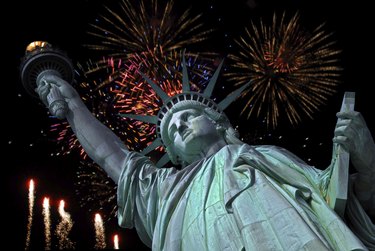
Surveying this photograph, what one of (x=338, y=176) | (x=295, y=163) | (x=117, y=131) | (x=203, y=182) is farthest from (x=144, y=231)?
(x=117, y=131)

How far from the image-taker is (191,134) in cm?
1171

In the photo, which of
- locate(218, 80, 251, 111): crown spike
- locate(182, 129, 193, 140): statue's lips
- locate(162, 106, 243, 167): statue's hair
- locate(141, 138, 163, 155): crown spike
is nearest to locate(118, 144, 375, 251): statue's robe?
locate(182, 129, 193, 140): statue's lips

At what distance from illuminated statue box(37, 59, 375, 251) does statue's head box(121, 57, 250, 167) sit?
0.6 inches

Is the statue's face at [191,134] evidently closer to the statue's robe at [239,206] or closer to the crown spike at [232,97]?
the statue's robe at [239,206]

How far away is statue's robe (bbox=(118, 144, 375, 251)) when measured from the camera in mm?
8953

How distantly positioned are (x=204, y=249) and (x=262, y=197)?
938 millimetres

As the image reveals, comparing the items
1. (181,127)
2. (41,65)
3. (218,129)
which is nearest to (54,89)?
(41,65)

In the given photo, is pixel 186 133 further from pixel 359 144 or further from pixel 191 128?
pixel 359 144

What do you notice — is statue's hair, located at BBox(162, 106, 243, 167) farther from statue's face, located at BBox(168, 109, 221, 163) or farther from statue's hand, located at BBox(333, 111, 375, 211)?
statue's hand, located at BBox(333, 111, 375, 211)

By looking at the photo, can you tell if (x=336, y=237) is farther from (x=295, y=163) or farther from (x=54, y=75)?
(x=54, y=75)

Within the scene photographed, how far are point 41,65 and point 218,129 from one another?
3.35 metres

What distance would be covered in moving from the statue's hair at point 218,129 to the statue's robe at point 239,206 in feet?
2.14

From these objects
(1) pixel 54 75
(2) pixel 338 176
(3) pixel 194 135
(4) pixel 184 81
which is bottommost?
(2) pixel 338 176

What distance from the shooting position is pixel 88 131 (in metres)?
12.2
